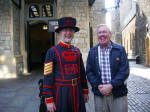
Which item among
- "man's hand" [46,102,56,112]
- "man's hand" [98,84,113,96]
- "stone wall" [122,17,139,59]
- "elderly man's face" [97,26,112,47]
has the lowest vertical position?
"man's hand" [46,102,56,112]

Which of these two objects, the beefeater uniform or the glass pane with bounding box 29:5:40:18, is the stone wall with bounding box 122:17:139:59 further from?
the beefeater uniform

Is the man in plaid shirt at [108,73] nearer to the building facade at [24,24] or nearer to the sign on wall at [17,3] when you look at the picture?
the building facade at [24,24]

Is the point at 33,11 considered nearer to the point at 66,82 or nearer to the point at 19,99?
the point at 19,99

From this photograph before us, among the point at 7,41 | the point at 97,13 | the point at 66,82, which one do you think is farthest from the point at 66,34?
the point at 97,13

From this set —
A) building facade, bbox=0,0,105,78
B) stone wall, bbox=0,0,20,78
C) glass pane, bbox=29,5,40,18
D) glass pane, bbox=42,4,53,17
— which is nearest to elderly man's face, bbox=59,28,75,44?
building facade, bbox=0,0,105,78

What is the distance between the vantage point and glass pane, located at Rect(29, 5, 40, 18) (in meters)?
9.06

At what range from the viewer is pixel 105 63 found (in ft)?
6.80

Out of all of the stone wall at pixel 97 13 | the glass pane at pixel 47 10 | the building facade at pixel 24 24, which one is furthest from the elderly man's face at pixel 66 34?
the stone wall at pixel 97 13

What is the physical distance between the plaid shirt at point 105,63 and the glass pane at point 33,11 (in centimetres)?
778

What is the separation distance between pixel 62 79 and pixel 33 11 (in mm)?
8102

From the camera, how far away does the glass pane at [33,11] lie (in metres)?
9.06

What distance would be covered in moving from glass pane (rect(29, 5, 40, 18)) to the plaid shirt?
7.78 metres

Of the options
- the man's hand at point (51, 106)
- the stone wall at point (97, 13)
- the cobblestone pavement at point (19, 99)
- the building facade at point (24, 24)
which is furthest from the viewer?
the stone wall at point (97, 13)

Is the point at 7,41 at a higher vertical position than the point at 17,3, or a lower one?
lower
